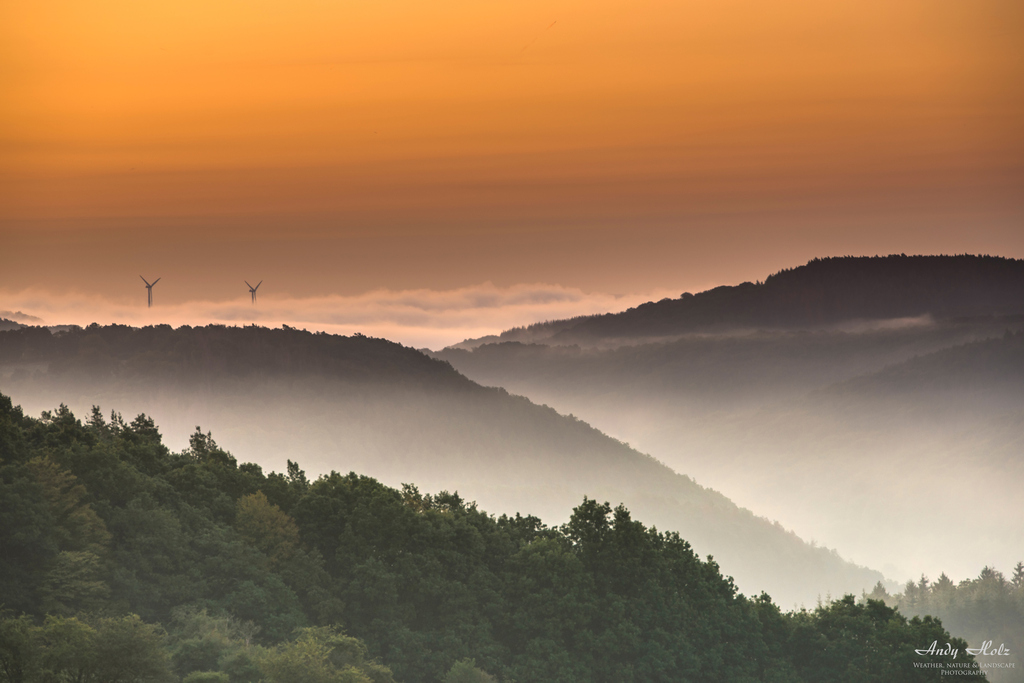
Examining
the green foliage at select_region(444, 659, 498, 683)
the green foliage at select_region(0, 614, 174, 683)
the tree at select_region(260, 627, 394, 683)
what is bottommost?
the green foliage at select_region(444, 659, 498, 683)

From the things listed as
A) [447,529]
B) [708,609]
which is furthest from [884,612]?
[447,529]

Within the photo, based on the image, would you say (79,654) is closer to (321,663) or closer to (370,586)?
(321,663)

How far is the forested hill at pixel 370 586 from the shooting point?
72500mm

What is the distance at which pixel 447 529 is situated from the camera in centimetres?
9594

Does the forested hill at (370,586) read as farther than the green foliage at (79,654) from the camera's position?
Yes

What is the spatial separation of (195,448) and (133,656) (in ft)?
199

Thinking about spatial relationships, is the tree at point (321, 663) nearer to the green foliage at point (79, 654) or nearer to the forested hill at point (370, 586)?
the forested hill at point (370, 586)

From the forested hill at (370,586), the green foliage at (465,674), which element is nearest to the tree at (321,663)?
the forested hill at (370,586)

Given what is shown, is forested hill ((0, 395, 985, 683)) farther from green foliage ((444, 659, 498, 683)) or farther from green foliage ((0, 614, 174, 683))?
green foliage ((0, 614, 174, 683))

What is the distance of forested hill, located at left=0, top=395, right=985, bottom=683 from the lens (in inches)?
2854

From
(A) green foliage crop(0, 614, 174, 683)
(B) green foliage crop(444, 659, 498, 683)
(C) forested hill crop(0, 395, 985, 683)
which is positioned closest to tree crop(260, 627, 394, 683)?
(C) forested hill crop(0, 395, 985, 683)

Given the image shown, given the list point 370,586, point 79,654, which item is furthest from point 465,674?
point 79,654

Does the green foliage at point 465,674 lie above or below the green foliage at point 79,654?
below

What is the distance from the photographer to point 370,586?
8844 cm
